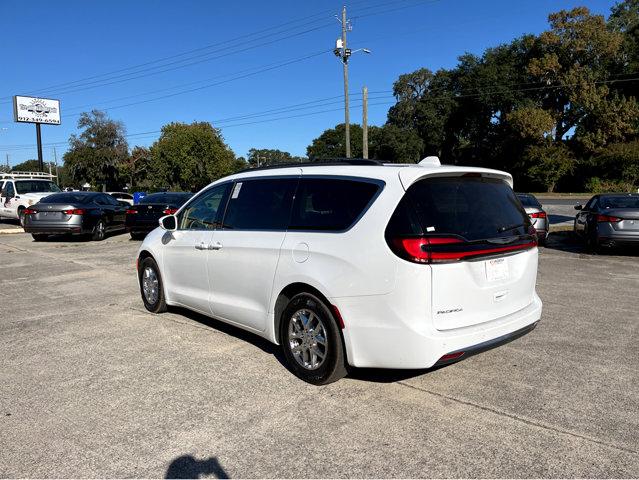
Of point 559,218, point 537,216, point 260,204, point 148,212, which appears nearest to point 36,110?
point 148,212

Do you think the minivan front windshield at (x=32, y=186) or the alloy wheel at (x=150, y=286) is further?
the minivan front windshield at (x=32, y=186)

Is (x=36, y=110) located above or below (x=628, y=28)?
below

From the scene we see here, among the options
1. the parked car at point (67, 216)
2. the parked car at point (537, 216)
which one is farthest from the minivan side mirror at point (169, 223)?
the parked car at point (67, 216)

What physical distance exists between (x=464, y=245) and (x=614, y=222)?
345 inches

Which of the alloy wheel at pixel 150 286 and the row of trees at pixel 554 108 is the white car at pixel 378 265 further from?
the row of trees at pixel 554 108

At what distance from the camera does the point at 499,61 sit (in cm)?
6078

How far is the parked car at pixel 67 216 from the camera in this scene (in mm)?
14180

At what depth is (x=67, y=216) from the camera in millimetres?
14172

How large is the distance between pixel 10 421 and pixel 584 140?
172 ft

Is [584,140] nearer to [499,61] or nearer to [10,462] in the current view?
[499,61]

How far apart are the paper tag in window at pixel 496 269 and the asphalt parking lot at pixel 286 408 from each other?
917 millimetres

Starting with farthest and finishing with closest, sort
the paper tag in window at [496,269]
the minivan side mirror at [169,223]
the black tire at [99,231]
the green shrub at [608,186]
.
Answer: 1. the green shrub at [608,186]
2. the black tire at [99,231]
3. the minivan side mirror at [169,223]
4. the paper tag in window at [496,269]

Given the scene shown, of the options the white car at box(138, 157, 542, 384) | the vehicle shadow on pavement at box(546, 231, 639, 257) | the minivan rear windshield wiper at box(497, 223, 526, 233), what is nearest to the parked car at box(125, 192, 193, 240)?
the white car at box(138, 157, 542, 384)

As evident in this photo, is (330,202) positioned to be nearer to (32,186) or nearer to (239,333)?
(239,333)
